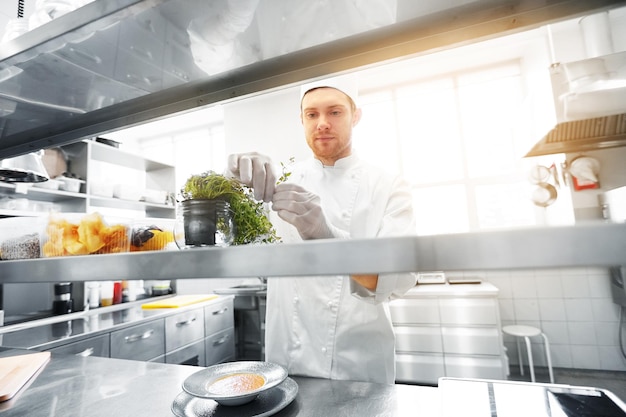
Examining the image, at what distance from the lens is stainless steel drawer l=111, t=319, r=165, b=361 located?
2.40 meters

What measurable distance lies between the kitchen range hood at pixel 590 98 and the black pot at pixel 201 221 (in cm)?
246

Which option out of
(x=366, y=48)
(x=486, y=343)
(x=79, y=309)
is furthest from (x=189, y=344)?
(x=366, y=48)

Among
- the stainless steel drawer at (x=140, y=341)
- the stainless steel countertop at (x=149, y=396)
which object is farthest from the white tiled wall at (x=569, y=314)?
the stainless steel drawer at (x=140, y=341)

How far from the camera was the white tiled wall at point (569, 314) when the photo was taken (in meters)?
3.33

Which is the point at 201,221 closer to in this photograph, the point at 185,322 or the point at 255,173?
the point at 255,173

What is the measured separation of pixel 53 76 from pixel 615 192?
3.85 metres

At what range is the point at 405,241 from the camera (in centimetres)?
36

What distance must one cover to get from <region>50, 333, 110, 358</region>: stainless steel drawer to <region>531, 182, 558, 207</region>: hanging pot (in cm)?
416

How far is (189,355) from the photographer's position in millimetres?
3033

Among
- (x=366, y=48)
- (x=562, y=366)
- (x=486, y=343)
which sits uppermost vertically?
(x=366, y=48)

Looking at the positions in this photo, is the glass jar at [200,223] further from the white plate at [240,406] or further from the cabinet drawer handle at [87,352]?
the cabinet drawer handle at [87,352]

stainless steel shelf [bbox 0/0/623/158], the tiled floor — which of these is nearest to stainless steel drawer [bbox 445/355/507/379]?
the tiled floor

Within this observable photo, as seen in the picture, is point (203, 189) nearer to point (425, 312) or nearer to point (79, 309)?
point (79, 309)

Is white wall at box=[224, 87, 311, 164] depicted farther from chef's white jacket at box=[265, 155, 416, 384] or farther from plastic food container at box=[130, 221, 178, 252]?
plastic food container at box=[130, 221, 178, 252]
